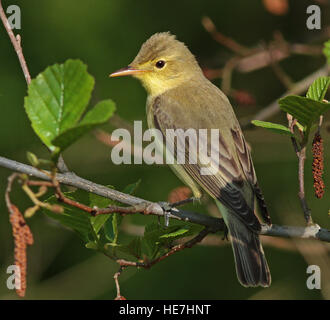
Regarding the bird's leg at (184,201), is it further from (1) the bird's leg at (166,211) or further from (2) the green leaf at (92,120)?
(2) the green leaf at (92,120)

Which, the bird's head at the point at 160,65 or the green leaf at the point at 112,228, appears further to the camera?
the bird's head at the point at 160,65

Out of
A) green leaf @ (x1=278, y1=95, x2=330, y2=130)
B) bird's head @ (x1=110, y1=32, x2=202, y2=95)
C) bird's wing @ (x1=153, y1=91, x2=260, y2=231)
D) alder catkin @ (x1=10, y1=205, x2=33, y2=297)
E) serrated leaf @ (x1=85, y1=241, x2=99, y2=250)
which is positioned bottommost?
alder catkin @ (x1=10, y1=205, x2=33, y2=297)

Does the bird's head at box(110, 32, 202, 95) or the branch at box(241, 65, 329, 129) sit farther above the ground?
the bird's head at box(110, 32, 202, 95)

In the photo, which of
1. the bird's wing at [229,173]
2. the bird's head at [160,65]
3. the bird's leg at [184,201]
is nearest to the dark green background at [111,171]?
the bird's head at [160,65]

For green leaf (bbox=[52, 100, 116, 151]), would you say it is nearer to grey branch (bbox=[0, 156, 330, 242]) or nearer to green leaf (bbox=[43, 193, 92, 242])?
grey branch (bbox=[0, 156, 330, 242])

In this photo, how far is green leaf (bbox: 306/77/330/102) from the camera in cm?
249

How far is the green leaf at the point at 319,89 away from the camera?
8.17 feet

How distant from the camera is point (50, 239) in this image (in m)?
5.55

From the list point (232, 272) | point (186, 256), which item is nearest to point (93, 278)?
point (186, 256)

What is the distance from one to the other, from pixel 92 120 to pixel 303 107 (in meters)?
0.93

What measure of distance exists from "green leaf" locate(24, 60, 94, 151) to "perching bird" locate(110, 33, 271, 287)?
1.50 m

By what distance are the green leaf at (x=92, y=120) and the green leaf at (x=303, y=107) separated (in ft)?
2.43

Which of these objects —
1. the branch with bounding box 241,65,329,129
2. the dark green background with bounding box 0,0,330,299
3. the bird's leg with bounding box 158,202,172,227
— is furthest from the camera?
the dark green background with bounding box 0,0,330,299

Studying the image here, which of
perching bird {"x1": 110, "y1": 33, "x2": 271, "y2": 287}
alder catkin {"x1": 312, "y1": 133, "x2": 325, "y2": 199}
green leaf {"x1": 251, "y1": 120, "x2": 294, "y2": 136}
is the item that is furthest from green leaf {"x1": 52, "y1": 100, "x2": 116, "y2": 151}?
perching bird {"x1": 110, "y1": 33, "x2": 271, "y2": 287}
